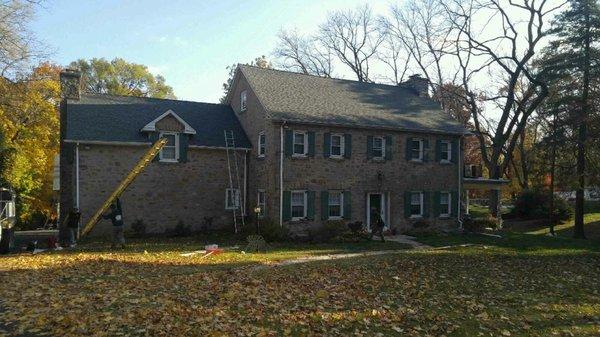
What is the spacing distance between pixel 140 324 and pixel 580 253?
19810mm

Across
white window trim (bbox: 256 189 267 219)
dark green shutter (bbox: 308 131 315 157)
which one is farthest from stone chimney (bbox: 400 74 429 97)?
white window trim (bbox: 256 189 267 219)

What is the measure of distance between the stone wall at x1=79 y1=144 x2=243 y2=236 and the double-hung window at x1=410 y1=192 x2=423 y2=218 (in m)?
9.73

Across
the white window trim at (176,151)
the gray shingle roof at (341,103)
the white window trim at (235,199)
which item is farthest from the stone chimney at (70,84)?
the white window trim at (235,199)

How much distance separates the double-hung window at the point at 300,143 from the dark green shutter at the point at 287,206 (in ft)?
7.03

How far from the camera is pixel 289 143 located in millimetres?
22438

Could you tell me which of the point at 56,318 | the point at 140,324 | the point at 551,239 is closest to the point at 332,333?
the point at 140,324

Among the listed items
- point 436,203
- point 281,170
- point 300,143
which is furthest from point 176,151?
point 436,203

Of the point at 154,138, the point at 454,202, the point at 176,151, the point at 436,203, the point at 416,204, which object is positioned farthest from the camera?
the point at 454,202

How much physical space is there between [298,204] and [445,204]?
9558mm

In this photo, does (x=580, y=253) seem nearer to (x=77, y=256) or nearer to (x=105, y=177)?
(x=77, y=256)

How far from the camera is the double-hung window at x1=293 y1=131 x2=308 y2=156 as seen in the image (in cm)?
2289

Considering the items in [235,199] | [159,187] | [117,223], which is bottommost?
[117,223]

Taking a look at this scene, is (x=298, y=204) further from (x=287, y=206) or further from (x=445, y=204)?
(x=445, y=204)

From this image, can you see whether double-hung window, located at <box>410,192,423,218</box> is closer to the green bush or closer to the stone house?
the stone house
